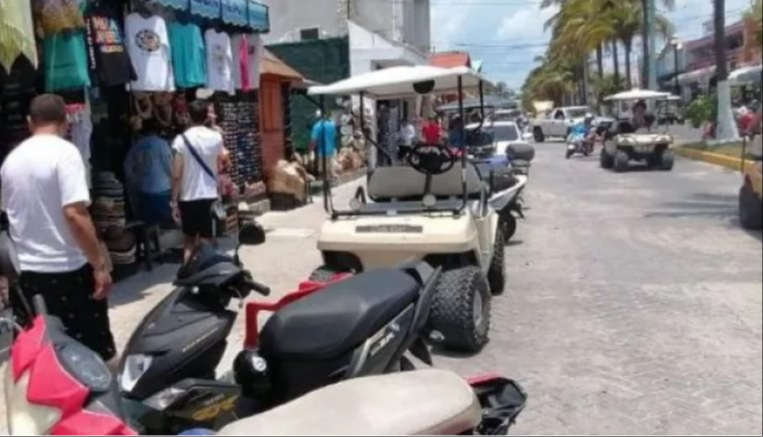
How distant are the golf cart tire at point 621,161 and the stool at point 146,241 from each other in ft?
18.1

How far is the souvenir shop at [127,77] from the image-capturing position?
6797 millimetres

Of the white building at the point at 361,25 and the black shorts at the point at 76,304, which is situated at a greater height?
the white building at the point at 361,25

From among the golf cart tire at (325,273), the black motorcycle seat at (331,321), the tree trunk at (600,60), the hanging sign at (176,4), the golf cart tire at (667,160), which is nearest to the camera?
the tree trunk at (600,60)

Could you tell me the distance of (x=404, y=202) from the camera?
276 inches

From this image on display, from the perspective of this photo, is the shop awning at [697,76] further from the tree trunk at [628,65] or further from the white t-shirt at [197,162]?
the white t-shirt at [197,162]

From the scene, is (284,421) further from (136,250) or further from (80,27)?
(136,250)

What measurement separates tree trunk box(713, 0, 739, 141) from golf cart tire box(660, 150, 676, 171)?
2.70ft

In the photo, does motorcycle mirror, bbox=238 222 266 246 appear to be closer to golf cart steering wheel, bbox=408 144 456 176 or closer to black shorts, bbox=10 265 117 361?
black shorts, bbox=10 265 117 361

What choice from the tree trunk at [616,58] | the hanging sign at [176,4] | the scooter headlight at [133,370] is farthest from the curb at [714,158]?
the hanging sign at [176,4]

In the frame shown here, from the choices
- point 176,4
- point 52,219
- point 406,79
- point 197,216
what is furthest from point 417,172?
point 52,219

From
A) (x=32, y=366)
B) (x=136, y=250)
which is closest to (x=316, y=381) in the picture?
(x=32, y=366)

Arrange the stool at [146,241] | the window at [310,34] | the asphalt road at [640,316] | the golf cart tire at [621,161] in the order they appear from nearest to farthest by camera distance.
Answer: the asphalt road at [640,316]
the golf cart tire at [621,161]
the stool at [146,241]
the window at [310,34]

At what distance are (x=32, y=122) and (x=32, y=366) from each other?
84.4 inches

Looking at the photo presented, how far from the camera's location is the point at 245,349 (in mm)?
3771
